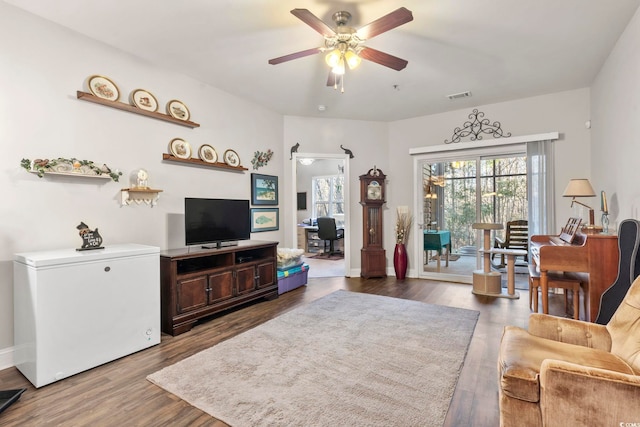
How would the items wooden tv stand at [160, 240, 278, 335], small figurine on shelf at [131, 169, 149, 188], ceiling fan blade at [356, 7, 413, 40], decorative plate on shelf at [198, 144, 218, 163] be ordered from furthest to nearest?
decorative plate on shelf at [198, 144, 218, 163] → small figurine on shelf at [131, 169, 149, 188] → wooden tv stand at [160, 240, 278, 335] → ceiling fan blade at [356, 7, 413, 40]

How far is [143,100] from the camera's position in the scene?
10.6 ft

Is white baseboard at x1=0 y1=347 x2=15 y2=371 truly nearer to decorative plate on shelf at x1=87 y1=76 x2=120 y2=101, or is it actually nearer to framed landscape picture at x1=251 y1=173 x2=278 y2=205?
decorative plate on shelf at x1=87 y1=76 x2=120 y2=101

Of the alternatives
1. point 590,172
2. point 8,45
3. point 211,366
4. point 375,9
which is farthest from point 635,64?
point 8,45

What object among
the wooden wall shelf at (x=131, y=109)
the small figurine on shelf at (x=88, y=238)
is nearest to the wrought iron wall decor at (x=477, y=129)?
the wooden wall shelf at (x=131, y=109)

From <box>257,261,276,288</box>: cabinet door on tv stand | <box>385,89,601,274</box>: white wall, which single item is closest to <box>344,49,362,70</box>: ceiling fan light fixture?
<box>257,261,276,288</box>: cabinet door on tv stand

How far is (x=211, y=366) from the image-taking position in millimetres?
2293

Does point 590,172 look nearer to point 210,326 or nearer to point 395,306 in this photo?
point 395,306

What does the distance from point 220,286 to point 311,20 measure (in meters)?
2.68

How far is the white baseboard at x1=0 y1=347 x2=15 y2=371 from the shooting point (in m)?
2.34

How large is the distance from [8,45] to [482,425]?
4.15 metres

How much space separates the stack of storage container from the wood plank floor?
919mm

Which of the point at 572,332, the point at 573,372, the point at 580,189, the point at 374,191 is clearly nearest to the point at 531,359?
the point at 573,372

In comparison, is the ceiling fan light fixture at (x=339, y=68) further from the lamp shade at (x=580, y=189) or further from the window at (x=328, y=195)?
the window at (x=328, y=195)

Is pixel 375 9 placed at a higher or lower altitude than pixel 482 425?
higher
